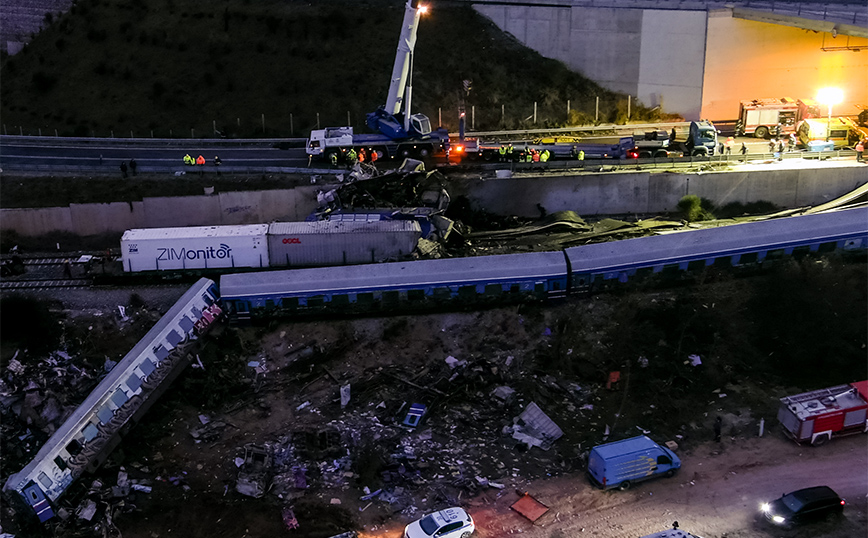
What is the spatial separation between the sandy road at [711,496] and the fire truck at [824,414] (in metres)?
0.36

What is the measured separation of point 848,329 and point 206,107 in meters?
35.7

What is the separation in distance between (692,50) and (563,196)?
14.9 meters

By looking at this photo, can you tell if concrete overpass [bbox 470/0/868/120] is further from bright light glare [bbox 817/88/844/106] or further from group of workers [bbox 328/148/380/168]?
group of workers [bbox 328/148/380/168]

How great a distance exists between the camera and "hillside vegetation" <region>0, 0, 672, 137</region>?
164ft

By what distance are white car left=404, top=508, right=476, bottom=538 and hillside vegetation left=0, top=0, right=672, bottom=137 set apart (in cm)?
3021

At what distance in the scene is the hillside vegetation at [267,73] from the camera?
50.1m

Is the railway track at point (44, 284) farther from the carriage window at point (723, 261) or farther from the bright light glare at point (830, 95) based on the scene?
the bright light glare at point (830, 95)

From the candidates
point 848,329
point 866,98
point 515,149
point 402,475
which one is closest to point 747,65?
point 866,98

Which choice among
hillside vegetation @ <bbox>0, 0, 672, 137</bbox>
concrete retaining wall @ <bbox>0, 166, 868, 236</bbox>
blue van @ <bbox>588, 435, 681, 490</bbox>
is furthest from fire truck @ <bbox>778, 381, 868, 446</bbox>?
hillside vegetation @ <bbox>0, 0, 672, 137</bbox>

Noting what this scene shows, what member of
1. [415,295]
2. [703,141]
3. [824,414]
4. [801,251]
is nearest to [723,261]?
[801,251]

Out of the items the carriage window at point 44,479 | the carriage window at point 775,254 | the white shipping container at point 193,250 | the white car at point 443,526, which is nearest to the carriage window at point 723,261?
the carriage window at point 775,254

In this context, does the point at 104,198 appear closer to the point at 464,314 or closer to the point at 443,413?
the point at 464,314

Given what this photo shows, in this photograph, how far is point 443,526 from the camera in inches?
901

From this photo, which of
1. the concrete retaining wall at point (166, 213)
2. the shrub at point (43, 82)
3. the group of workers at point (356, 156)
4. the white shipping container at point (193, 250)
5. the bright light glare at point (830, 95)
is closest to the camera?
the white shipping container at point (193, 250)
